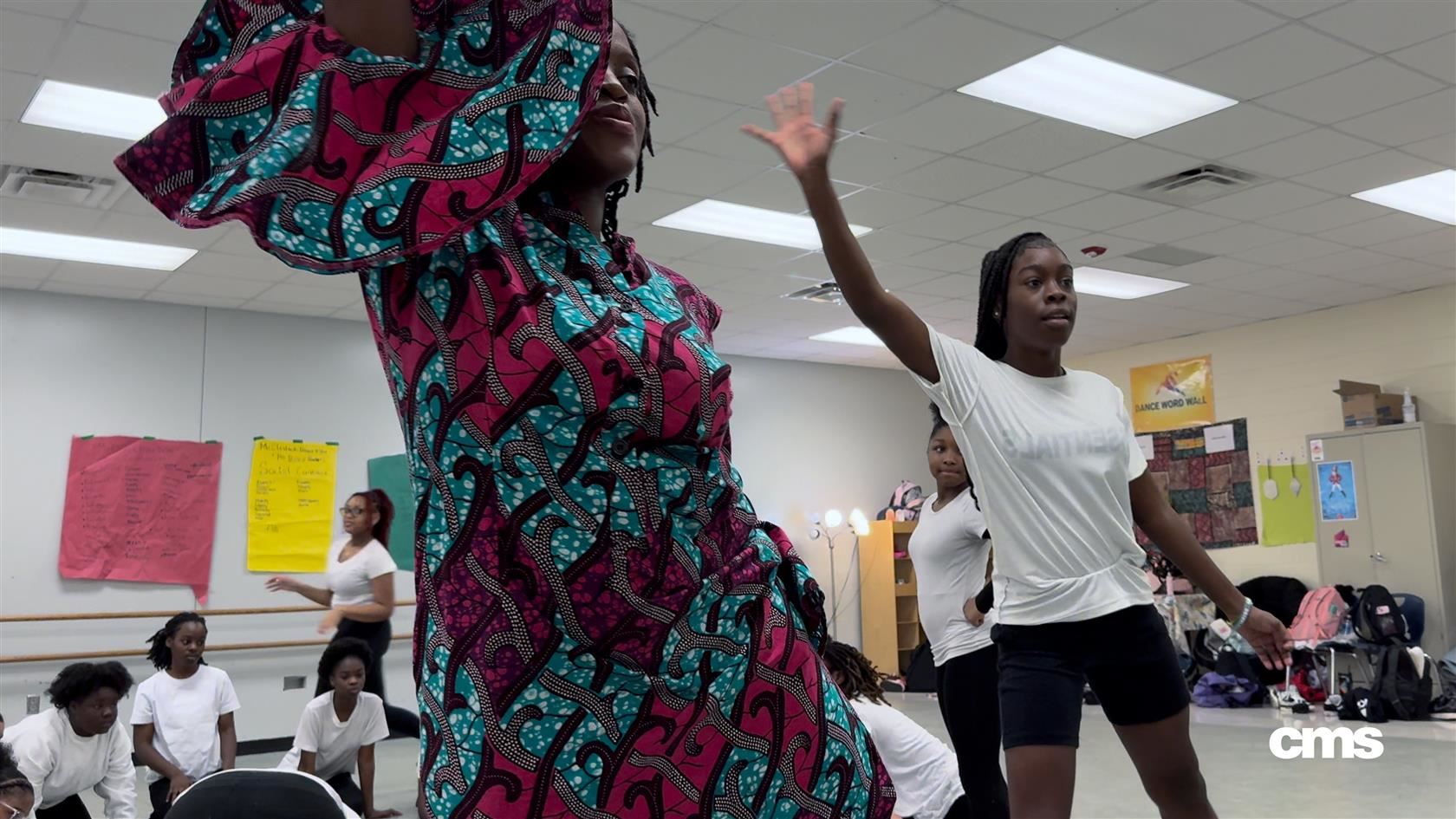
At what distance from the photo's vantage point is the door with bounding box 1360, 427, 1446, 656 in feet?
26.9

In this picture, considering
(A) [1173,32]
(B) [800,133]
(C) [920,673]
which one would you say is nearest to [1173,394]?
(C) [920,673]

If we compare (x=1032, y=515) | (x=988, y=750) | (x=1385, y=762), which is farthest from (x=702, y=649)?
(x=1385, y=762)

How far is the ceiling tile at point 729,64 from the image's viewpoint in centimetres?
446

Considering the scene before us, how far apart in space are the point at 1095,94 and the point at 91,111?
412cm

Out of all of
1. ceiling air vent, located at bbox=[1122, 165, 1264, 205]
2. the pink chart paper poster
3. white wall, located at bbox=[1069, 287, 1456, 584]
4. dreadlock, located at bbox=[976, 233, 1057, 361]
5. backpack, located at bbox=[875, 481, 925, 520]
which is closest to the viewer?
dreadlock, located at bbox=[976, 233, 1057, 361]

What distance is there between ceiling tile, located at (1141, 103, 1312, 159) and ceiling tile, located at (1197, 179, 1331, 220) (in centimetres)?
68

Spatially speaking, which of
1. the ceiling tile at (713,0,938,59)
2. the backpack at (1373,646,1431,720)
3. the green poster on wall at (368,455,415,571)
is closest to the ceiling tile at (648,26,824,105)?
the ceiling tile at (713,0,938,59)

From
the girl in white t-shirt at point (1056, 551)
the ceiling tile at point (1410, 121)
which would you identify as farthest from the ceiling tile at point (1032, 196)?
the girl in white t-shirt at point (1056, 551)

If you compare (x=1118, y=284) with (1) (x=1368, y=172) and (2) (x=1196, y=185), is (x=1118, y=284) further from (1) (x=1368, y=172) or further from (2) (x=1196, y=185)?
(1) (x=1368, y=172)

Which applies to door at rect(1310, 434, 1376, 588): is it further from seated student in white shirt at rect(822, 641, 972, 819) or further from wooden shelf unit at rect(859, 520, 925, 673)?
seated student in white shirt at rect(822, 641, 972, 819)

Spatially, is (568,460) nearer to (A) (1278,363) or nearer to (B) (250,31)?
(B) (250,31)

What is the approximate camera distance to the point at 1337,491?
8.75 m

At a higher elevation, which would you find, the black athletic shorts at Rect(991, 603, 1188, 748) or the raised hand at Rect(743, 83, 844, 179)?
the raised hand at Rect(743, 83, 844, 179)

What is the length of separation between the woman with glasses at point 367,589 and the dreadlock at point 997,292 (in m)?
3.69
